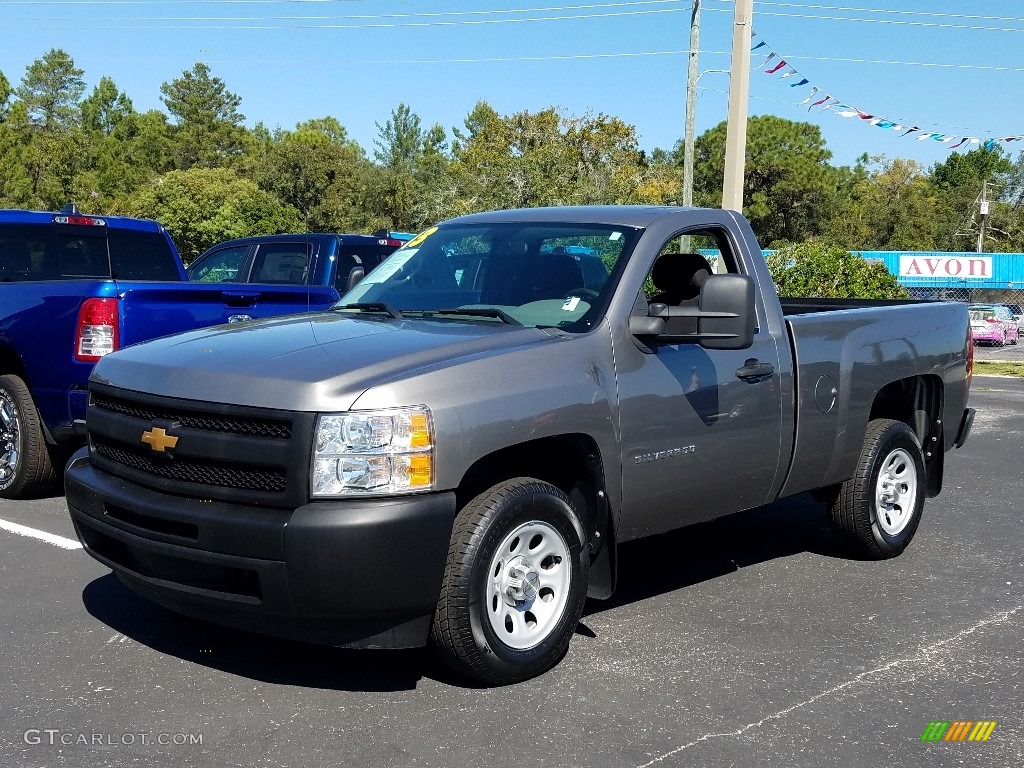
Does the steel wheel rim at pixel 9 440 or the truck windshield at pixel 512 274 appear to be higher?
the truck windshield at pixel 512 274

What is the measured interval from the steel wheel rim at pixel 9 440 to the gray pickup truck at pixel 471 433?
2.89 metres

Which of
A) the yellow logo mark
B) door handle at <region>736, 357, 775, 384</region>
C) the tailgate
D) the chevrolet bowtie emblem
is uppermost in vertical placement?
the tailgate

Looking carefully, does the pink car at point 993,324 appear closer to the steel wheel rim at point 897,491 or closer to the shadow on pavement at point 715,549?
the shadow on pavement at point 715,549

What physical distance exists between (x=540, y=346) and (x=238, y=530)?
54.5 inches

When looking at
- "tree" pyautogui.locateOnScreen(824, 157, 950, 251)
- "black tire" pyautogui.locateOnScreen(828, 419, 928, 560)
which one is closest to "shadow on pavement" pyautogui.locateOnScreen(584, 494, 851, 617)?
"black tire" pyautogui.locateOnScreen(828, 419, 928, 560)

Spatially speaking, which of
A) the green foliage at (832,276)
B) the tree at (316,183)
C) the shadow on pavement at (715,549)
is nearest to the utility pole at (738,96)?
the green foliage at (832,276)

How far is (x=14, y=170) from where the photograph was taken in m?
57.1

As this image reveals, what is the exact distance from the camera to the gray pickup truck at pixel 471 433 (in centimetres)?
392

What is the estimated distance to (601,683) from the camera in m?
4.45

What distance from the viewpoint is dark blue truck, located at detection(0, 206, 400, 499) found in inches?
270

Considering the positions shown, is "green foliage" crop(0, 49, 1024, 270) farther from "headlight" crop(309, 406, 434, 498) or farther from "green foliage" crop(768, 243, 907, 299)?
"headlight" crop(309, 406, 434, 498)

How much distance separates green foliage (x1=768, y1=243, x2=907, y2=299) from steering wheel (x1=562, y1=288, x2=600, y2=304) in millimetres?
12709

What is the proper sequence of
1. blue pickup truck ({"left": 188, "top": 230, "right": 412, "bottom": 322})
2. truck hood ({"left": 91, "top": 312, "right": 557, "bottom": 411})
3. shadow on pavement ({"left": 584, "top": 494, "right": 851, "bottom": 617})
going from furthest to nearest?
1. blue pickup truck ({"left": 188, "top": 230, "right": 412, "bottom": 322})
2. shadow on pavement ({"left": 584, "top": 494, "right": 851, "bottom": 617})
3. truck hood ({"left": 91, "top": 312, "right": 557, "bottom": 411})

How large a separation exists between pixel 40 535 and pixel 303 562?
3.54 meters
